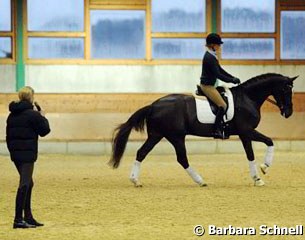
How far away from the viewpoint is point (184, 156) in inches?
448

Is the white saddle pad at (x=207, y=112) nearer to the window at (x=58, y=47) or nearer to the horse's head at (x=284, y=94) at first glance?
the horse's head at (x=284, y=94)

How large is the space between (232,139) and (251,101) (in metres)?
6.71

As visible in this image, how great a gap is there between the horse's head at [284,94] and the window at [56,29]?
296 inches

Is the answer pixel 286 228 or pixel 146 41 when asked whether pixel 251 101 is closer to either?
pixel 286 228

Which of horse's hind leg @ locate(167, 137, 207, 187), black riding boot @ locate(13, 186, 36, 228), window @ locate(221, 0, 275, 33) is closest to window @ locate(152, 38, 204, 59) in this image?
window @ locate(221, 0, 275, 33)

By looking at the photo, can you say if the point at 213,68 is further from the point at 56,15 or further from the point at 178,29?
the point at 56,15

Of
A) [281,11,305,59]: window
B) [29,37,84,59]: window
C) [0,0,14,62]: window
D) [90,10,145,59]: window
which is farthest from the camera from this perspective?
[281,11,305,59]: window

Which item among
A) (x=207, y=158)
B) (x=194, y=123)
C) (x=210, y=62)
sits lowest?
(x=207, y=158)

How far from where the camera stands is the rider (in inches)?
439

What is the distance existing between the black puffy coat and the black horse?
3.85 m

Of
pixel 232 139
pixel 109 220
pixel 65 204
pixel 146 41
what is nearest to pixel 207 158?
pixel 232 139

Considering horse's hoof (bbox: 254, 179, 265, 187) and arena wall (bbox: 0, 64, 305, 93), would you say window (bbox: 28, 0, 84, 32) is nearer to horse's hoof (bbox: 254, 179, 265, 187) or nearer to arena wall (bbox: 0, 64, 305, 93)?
arena wall (bbox: 0, 64, 305, 93)

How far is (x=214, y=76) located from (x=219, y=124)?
27.8 inches

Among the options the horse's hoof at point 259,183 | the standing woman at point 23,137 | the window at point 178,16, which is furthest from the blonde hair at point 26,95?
the window at point 178,16
